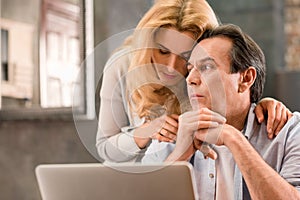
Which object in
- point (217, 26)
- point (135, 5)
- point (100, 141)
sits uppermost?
point (135, 5)

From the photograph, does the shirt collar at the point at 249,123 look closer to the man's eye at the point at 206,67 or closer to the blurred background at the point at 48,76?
the man's eye at the point at 206,67

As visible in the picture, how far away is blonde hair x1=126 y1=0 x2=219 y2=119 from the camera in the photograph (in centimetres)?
219

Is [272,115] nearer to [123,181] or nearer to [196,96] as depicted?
[196,96]

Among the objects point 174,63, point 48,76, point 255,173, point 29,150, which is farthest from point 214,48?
point 29,150

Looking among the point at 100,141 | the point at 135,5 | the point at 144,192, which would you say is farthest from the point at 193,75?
the point at 135,5

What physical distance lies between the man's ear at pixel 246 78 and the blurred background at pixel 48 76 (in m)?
1.16

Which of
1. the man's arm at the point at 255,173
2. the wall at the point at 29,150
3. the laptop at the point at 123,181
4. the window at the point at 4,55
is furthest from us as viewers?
the window at the point at 4,55

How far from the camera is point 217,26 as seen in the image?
7.08 feet

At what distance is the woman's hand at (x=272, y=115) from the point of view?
2.03m

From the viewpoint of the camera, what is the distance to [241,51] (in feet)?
6.77

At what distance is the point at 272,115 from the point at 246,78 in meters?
0.15

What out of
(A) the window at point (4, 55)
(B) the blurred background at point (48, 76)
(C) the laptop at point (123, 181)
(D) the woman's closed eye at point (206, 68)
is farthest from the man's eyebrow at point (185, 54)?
(A) the window at point (4, 55)

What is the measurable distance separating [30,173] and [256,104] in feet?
5.59

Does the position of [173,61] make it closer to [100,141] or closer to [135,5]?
[100,141]
